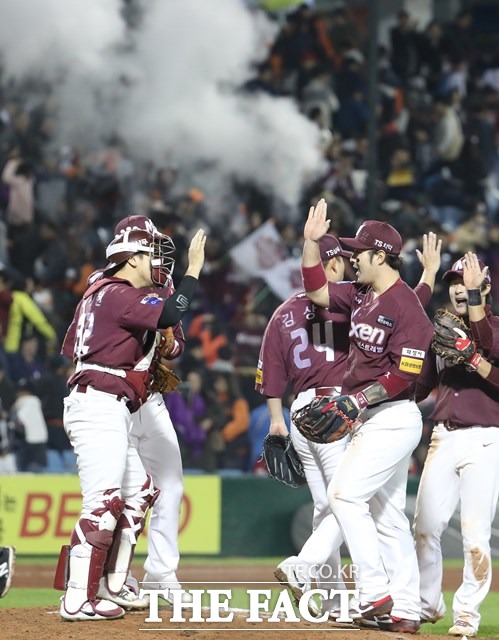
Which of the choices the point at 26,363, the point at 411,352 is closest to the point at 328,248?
the point at 411,352

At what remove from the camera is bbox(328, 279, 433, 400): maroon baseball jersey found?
659 cm

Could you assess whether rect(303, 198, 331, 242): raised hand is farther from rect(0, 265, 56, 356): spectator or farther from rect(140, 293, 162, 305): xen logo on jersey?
rect(0, 265, 56, 356): spectator


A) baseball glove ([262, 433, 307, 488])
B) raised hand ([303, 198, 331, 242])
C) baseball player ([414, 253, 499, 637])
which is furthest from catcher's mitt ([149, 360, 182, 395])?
baseball player ([414, 253, 499, 637])

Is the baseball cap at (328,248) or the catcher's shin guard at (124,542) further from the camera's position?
the baseball cap at (328,248)

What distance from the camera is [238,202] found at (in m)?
16.6

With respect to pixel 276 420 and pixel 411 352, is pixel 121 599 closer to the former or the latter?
pixel 276 420

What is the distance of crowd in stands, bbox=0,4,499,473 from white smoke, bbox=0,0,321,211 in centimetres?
26

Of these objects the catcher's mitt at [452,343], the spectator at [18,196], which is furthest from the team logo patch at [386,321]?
the spectator at [18,196]

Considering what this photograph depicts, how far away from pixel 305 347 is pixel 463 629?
1895 mm

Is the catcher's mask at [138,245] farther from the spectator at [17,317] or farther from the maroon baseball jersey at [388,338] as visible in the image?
the spectator at [17,317]

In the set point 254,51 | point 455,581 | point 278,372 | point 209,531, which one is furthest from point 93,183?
point 278,372

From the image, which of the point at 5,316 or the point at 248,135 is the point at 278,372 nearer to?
the point at 5,316

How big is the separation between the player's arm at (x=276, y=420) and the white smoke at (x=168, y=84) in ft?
30.4

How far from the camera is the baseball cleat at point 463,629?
6.75 metres
